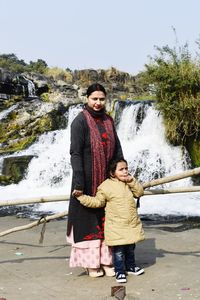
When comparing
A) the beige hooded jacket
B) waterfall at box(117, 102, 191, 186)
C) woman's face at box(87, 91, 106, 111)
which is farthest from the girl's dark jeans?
waterfall at box(117, 102, 191, 186)

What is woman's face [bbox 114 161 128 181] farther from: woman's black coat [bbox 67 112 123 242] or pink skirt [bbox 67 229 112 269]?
pink skirt [bbox 67 229 112 269]

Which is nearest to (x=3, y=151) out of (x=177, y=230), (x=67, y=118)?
(x=67, y=118)

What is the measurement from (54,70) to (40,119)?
14.3 metres

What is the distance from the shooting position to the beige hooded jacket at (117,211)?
393 cm

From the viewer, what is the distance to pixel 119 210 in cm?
395

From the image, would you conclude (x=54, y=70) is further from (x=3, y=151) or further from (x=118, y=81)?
(x=3, y=151)

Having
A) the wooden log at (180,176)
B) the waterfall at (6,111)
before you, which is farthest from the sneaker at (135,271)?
the waterfall at (6,111)

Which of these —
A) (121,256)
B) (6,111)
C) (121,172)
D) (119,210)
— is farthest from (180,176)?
(6,111)

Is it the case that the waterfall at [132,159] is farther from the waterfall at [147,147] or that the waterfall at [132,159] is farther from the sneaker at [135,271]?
the sneaker at [135,271]

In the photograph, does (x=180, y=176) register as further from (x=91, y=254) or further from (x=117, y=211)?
(x=91, y=254)

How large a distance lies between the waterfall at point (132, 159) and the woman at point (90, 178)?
197 inches

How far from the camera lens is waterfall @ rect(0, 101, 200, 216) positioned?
994 centimetres

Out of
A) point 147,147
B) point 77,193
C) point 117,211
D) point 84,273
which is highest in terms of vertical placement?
point 147,147

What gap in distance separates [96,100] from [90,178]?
2.36 feet
